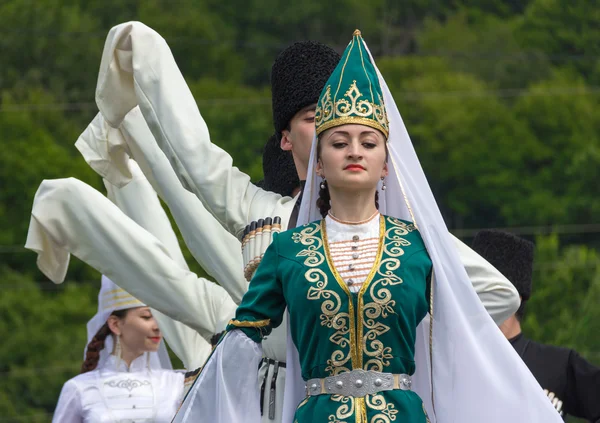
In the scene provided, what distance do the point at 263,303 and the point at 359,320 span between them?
323mm

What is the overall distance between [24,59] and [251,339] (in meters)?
36.7

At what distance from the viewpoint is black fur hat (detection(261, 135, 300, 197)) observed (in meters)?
6.40

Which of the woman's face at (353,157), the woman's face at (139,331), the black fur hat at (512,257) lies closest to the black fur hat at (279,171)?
the woman's face at (353,157)

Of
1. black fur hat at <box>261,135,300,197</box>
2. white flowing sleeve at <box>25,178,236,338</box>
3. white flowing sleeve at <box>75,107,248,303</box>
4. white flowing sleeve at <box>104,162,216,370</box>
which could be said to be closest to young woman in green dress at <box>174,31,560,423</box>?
white flowing sleeve at <box>75,107,248,303</box>

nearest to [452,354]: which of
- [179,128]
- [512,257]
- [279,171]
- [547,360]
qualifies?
[179,128]

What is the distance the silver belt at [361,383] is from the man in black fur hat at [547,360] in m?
2.29

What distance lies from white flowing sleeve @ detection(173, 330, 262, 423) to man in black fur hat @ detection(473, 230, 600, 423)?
234 cm

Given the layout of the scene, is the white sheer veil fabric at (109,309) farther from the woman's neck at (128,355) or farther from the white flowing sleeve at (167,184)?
the white flowing sleeve at (167,184)

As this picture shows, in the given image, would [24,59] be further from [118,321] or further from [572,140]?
[118,321]

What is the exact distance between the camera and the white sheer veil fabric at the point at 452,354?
198 inches

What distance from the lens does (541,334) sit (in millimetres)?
25062

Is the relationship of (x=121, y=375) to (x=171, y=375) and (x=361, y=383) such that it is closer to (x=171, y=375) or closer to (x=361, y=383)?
(x=171, y=375)

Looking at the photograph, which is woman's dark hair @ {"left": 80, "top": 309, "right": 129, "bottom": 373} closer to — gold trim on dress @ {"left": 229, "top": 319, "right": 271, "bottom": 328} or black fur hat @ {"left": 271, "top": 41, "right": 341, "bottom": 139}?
black fur hat @ {"left": 271, "top": 41, "right": 341, "bottom": 139}

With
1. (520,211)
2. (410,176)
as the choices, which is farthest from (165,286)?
(520,211)
